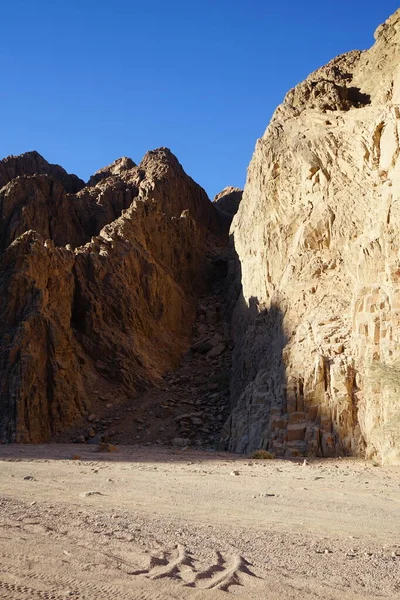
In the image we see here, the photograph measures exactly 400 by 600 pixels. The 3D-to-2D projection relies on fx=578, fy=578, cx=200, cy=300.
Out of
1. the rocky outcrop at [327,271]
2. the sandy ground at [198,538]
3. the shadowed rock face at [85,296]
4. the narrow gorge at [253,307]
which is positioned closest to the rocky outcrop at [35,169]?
the shadowed rock face at [85,296]

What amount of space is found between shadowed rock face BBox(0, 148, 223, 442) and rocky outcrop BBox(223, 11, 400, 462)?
7.45m

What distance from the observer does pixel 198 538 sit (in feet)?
19.9

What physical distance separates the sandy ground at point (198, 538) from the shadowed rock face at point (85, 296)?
58.0 feet

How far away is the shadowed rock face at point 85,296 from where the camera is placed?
2870 cm

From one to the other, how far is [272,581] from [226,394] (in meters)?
26.4

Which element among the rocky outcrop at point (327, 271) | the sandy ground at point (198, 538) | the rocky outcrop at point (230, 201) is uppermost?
the rocky outcrop at point (230, 201)

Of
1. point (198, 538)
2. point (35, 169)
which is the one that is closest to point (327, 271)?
point (198, 538)

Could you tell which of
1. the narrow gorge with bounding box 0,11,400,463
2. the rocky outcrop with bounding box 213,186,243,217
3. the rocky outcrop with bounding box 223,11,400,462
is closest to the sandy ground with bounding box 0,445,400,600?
the rocky outcrop with bounding box 223,11,400,462

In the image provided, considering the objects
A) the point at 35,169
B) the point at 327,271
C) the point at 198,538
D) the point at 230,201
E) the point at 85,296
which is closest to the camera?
the point at 198,538

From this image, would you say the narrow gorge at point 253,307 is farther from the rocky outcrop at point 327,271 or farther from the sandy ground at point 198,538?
the sandy ground at point 198,538

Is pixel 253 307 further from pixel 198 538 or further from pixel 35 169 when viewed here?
pixel 35 169

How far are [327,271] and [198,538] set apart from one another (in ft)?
56.3

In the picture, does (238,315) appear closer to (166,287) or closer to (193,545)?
(166,287)

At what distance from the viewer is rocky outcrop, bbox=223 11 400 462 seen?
17.5 metres
